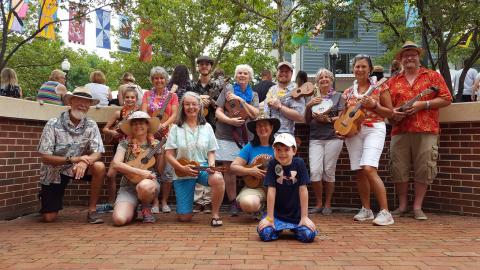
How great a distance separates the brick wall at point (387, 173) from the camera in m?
6.10

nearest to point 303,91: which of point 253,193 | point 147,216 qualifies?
point 253,193

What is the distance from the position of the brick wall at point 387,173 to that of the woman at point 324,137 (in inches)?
36.5

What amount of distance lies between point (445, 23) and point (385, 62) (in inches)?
612

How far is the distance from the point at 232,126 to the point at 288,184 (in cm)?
170

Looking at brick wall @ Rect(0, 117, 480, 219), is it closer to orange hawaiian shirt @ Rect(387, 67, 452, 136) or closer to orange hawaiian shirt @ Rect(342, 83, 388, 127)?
orange hawaiian shirt @ Rect(387, 67, 452, 136)

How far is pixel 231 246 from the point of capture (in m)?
4.36

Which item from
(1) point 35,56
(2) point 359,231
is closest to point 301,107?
(2) point 359,231

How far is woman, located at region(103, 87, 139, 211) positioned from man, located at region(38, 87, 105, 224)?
0.53 metres

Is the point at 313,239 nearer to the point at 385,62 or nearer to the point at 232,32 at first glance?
the point at 232,32

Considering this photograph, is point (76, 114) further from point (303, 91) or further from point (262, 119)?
point (303, 91)

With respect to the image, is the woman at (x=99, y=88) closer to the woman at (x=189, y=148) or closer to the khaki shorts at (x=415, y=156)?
the woman at (x=189, y=148)

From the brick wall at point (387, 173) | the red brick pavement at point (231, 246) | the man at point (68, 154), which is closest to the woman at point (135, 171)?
the red brick pavement at point (231, 246)

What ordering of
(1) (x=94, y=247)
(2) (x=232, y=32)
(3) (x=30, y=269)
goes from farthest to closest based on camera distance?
1. (2) (x=232, y=32)
2. (1) (x=94, y=247)
3. (3) (x=30, y=269)

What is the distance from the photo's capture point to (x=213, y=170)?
5613mm
